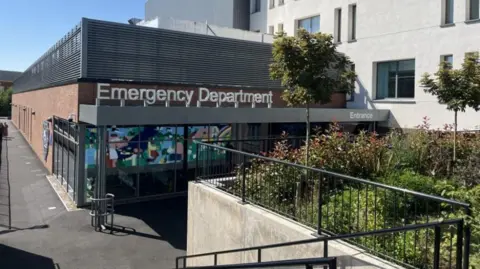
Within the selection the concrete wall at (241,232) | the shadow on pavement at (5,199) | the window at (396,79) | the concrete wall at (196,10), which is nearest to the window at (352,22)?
the window at (396,79)

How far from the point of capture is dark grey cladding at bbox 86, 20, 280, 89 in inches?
598

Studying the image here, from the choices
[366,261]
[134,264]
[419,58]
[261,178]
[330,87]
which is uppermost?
[419,58]

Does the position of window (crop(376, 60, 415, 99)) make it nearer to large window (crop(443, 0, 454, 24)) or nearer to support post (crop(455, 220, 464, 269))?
large window (crop(443, 0, 454, 24))

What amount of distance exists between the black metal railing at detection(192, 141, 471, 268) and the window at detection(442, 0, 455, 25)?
536 inches

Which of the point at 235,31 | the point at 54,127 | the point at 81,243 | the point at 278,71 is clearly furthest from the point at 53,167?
the point at 278,71

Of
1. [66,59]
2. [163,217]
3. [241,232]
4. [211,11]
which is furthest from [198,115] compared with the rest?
[211,11]

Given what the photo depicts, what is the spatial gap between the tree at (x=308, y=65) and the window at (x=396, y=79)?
11.7 m

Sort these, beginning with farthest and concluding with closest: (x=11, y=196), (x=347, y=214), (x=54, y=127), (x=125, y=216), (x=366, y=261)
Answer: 1. (x=54, y=127)
2. (x=11, y=196)
3. (x=125, y=216)
4. (x=347, y=214)
5. (x=366, y=261)

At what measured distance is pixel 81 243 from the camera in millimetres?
11430

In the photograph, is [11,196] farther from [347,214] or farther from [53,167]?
[347,214]

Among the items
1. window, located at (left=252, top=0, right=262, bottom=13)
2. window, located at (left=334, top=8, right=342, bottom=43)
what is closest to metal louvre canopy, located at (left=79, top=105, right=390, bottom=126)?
window, located at (left=334, top=8, right=342, bottom=43)

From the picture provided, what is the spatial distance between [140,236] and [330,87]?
692cm

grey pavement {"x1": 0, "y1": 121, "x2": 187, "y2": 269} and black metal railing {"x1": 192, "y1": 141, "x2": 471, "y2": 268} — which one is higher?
black metal railing {"x1": 192, "y1": 141, "x2": 471, "y2": 268}

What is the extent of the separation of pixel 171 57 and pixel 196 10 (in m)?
22.1
